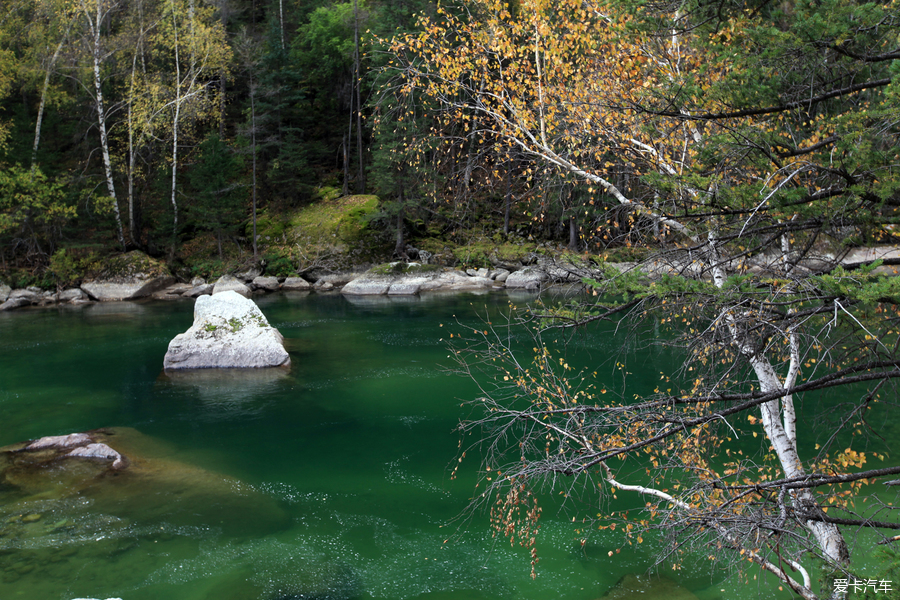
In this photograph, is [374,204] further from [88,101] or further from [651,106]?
[651,106]

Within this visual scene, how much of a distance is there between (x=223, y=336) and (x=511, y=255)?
56.2 ft

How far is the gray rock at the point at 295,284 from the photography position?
2732 centimetres

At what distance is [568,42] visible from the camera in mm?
6359

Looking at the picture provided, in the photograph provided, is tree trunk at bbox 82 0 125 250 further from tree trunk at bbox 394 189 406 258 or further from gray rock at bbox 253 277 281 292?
tree trunk at bbox 394 189 406 258

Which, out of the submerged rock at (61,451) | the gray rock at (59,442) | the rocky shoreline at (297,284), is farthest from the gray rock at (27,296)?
the gray rock at (59,442)

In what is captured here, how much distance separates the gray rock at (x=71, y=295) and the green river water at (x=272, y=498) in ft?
34.3

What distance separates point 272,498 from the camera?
7.62m

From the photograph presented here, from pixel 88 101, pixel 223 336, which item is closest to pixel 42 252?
pixel 88 101

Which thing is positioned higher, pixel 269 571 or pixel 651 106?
pixel 651 106

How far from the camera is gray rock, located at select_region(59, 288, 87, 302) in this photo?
23.8m

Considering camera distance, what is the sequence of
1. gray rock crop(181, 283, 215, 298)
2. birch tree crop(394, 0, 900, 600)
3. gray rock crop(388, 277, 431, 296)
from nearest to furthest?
birch tree crop(394, 0, 900, 600), gray rock crop(181, 283, 215, 298), gray rock crop(388, 277, 431, 296)

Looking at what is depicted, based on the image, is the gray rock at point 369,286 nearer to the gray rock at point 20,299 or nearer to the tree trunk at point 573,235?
the tree trunk at point 573,235

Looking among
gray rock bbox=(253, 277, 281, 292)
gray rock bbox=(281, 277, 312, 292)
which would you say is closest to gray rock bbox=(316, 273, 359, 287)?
gray rock bbox=(281, 277, 312, 292)

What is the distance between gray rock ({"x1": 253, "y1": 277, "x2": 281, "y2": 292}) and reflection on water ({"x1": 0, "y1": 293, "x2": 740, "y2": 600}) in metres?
12.1
